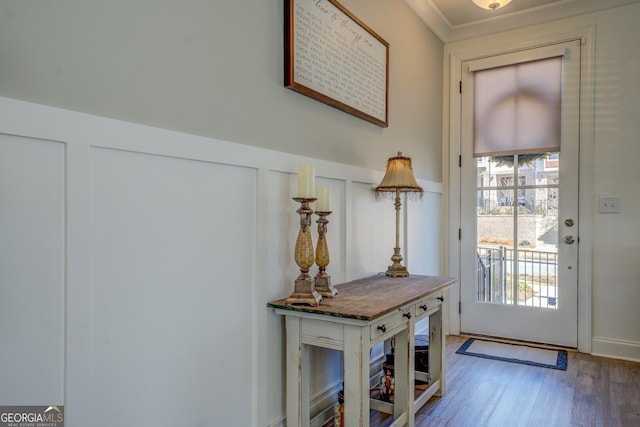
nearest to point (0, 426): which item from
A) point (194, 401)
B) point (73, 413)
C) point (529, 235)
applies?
point (73, 413)

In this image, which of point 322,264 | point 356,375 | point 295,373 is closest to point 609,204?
point 322,264

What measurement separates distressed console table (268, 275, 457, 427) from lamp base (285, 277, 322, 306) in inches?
0.9

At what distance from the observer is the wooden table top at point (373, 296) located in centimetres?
156

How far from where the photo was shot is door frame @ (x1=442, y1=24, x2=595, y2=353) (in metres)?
3.02

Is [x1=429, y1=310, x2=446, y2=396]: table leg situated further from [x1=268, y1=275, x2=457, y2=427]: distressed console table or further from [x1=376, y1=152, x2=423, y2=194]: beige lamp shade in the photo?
[x1=376, y1=152, x2=423, y2=194]: beige lamp shade

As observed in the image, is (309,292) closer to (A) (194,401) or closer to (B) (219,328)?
(B) (219,328)

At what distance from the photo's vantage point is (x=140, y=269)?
125 cm

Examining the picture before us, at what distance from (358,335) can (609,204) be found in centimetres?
243

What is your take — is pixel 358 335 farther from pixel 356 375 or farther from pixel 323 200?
pixel 323 200

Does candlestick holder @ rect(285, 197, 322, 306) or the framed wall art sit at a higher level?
the framed wall art

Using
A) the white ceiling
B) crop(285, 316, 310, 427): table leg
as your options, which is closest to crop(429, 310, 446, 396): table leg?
crop(285, 316, 310, 427): table leg

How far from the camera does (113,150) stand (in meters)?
1.17

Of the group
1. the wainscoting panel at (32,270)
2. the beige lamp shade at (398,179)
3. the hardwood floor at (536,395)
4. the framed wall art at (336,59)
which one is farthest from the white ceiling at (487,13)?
the wainscoting panel at (32,270)

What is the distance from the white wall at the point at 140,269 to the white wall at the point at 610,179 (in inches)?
90.9
